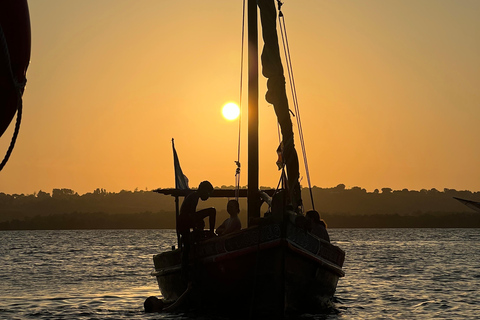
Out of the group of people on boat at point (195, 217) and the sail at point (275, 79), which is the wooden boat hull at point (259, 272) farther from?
the sail at point (275, 79)

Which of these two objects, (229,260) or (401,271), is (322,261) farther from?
(401,271)

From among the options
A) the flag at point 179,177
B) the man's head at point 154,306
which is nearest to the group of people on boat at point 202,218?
the man's head at point 154,306

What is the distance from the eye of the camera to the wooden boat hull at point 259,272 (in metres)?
15.8

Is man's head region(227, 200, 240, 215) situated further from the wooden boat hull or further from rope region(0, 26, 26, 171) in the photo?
rope region(0, 26, 26, 171)

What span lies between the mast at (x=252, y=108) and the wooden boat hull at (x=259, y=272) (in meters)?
2.19

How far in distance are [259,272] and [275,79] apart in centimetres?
606

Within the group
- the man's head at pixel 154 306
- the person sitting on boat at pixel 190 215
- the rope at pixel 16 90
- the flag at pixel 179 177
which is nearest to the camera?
the rope at pixel 16 90

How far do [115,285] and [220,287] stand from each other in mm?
A: 18947

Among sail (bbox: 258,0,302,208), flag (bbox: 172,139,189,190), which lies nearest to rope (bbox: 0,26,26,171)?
sail (bbox: 258,0,302,208)

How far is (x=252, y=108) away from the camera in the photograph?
19.1m

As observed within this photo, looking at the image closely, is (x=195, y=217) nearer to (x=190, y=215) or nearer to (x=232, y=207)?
(x=190, y=215)

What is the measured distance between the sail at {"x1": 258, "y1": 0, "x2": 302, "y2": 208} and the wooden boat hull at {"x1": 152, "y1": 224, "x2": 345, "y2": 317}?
273 cm

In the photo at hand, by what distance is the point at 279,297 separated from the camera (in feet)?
51.9

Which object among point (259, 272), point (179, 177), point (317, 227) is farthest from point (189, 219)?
point (179, 177)
